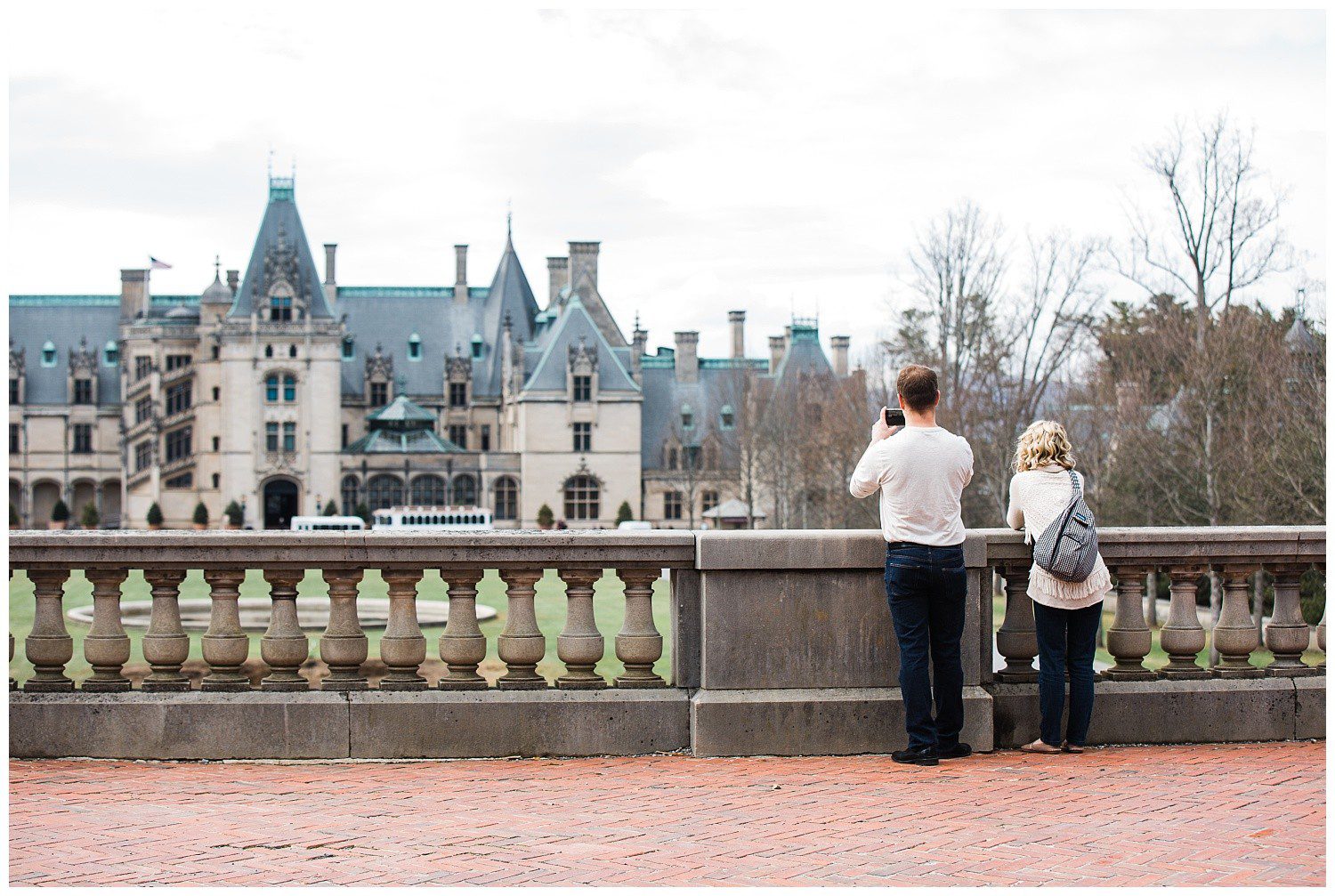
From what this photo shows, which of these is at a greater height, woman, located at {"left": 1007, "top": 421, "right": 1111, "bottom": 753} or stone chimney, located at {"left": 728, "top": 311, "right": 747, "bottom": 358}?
stone chimney, located at {"left": 728, "top": 311, "right": 747, "bottom": 358}

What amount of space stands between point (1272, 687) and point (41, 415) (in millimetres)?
90047

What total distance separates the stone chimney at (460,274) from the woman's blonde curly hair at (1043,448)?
8569cm

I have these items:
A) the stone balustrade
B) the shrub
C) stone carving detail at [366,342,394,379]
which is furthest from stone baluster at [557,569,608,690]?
stone carving detail at [366,342,394,379]

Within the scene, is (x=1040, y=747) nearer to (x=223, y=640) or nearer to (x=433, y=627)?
(x=223, y=640)

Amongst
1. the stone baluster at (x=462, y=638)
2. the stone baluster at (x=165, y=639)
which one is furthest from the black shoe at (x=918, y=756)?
the stone baluster at (x=165, y=639)

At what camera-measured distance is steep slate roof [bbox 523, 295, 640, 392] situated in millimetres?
82000

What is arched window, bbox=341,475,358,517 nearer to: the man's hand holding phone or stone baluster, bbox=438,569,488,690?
stone baluster, bbox=438,569,488,690

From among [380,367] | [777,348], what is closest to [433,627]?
[380,367]

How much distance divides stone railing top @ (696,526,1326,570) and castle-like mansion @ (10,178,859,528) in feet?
208

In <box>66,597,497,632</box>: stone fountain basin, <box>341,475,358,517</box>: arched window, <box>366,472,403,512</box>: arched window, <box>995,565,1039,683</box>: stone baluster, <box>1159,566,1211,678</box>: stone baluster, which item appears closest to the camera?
<box>995,565,1039,683</box>: stone baluster

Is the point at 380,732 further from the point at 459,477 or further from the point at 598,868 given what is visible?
the point at 459,477

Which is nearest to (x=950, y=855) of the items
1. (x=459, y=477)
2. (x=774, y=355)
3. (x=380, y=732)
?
(x=380, y=732)

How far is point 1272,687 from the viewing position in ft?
25.3

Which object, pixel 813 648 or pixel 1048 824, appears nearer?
pixel 1048 824
